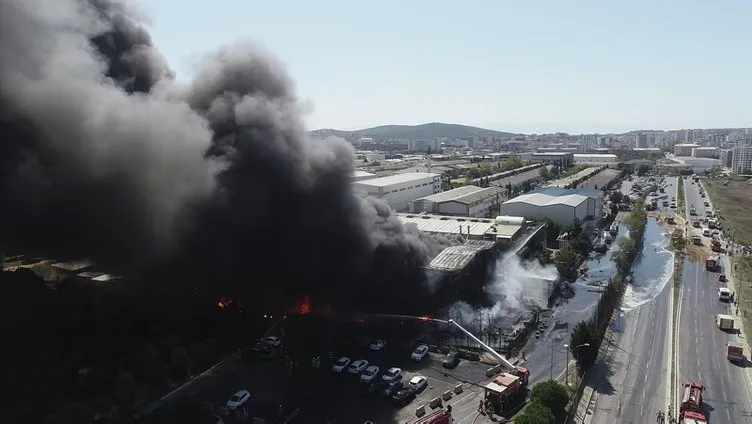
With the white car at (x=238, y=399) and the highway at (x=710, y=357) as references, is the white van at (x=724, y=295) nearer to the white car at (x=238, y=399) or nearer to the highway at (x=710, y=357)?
the highway at (x=710, y=357)

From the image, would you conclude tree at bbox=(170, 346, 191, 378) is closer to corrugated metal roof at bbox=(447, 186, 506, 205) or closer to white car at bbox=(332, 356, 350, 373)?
white car at bbox=(332, 356, 350, 373)

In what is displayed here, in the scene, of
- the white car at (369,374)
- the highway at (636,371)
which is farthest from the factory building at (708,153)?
the white car at (369,374)

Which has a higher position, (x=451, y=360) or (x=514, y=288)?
(x=451, y=360)

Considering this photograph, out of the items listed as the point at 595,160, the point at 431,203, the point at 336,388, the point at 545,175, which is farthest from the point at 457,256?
the point at 595,160

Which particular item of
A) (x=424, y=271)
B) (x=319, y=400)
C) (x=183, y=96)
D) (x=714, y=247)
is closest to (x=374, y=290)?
(x=424, y=271)

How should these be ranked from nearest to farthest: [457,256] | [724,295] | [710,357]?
[710,357], [457,256], [724,295]

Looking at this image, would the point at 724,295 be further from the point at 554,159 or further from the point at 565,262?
the point at 554,159

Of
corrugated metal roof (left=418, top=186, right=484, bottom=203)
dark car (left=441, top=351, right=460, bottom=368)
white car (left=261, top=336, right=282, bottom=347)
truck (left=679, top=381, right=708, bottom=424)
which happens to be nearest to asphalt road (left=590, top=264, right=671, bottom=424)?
truck (left=679, top=381, right=708, bottom=424)
